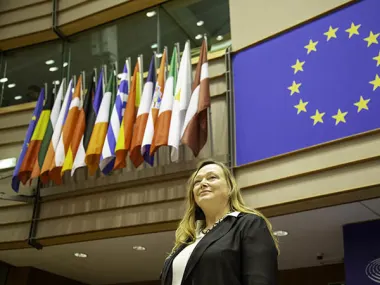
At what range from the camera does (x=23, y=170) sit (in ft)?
22.2

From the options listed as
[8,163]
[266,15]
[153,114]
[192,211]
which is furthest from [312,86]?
[8,163]

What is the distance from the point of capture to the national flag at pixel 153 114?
589 centimetres

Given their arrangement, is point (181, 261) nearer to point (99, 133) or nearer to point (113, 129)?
point (113, 129)

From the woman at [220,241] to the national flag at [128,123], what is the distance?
383cm

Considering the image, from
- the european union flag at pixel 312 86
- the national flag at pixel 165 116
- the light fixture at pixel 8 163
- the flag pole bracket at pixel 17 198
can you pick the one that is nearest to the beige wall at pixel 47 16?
the national flag at pixel 165 116

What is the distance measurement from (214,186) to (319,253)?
185 inches

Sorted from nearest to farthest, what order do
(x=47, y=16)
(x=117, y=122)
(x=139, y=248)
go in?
(x=117, y=122), (x=139, y=248), (x=47, y=16)

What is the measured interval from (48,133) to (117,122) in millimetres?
1114

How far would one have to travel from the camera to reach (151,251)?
22.9 ft

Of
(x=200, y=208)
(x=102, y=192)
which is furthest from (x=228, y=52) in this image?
(x=200, y=208)

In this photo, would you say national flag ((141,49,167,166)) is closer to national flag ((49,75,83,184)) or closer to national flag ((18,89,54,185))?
national flag ((49,75,83,184))

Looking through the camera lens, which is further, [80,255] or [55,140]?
[80,255]

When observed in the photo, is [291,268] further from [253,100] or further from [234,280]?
[234,280]

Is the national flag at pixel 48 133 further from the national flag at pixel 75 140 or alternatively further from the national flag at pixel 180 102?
the national flag at pixel 180 102
